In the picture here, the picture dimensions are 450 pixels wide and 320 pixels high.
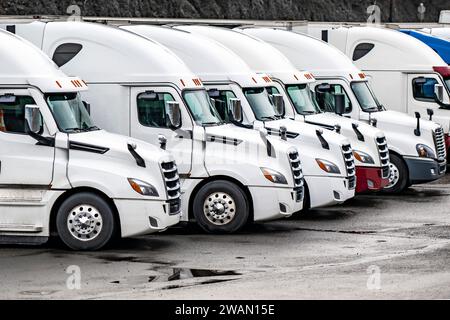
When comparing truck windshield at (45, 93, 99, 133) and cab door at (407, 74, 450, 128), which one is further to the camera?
cab door at (407, 74, 450, 128)

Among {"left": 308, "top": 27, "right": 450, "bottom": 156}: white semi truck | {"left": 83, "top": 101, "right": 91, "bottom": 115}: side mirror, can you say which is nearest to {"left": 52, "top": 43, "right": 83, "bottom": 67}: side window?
{"left": 83, "top": 101, "right": 91, "bottom": 115}: side mirror

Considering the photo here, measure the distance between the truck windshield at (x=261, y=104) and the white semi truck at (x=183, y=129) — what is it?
1991 millimetres

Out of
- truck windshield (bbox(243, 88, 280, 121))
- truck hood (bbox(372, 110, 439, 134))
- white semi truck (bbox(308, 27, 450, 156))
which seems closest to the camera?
truck windshield (bbox(243, 88, 280, 121))

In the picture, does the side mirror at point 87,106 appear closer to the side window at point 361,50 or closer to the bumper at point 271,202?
the bumper at point 271,202

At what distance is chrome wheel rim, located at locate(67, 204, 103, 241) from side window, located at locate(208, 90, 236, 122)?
4352 mm

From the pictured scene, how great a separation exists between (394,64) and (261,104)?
6.86 metres

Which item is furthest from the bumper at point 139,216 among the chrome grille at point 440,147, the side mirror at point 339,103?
the chrome grille at point 440,147

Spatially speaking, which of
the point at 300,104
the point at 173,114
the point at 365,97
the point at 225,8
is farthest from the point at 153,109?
the point at 225,8

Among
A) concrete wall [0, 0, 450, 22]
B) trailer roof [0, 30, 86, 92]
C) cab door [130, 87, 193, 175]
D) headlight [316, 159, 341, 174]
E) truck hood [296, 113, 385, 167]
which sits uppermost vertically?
concrete wall [0, 0, 450, 22]

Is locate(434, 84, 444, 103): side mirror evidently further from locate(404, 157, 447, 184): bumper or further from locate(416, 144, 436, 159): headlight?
locate(404, 157, 447, 184): bumper

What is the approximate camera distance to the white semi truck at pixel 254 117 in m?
20.9

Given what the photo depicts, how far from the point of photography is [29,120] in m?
17.2

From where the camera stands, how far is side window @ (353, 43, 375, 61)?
2806 cm

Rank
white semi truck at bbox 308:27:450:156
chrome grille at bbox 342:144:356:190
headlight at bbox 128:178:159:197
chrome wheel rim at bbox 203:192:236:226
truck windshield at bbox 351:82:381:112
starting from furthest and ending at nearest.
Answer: white semi truck at bbox 308:27:450:156
truck windshield at bbox 351:82:381:112
chrome grille at bbox 342:144:356:190
chrome wheel rim at bbox 203:192:236:226
headlight at bbox 128:178:159:197
